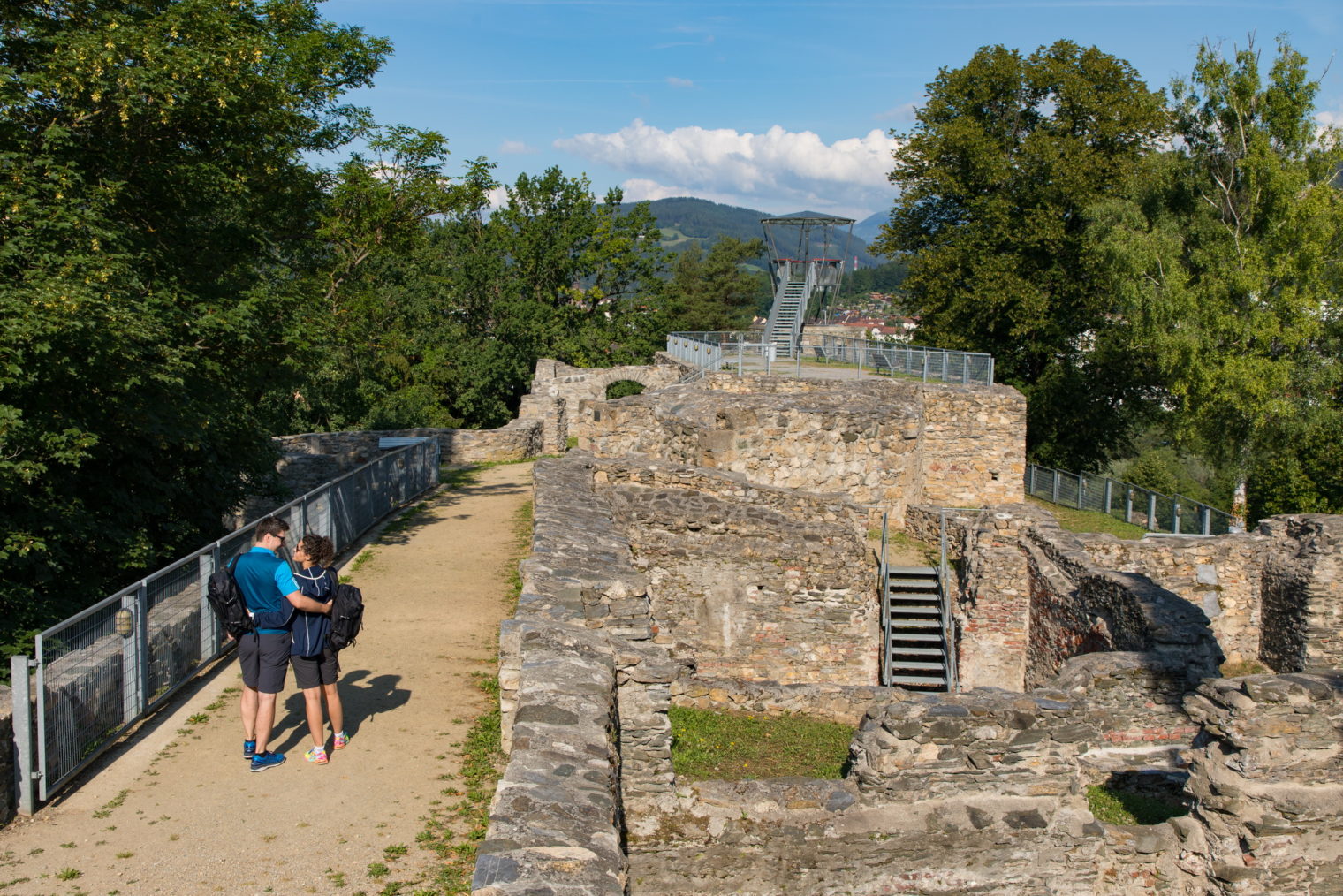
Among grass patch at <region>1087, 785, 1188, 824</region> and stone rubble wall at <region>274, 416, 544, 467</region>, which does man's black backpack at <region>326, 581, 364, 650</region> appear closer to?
grass patch at <region>1087, 785, 1188, 824</region>

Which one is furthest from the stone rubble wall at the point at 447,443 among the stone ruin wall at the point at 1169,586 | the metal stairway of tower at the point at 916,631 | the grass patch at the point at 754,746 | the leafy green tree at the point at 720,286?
the leafy green tree at the point at 720,286

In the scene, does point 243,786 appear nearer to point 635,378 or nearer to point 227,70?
point 227,70

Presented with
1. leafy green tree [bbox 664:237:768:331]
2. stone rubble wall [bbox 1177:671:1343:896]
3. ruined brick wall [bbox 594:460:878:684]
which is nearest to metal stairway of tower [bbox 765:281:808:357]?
ruined brick wall [bbox 594:460:878:684]

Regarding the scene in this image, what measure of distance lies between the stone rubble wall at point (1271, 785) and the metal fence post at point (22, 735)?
288 inches

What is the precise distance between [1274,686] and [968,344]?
26.3m

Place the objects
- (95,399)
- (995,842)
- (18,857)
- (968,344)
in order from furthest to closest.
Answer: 1. (968,344)
2. (95,399)
3. (995,842)
4. (18,857)

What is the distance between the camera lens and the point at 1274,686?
22.5 ft

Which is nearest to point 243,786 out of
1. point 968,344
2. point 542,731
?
point 542,731

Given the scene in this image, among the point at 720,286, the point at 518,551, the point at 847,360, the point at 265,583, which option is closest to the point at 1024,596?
the point at 518,551

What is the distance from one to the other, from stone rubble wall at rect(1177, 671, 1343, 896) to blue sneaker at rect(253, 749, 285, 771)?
6.13 m

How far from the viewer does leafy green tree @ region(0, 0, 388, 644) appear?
1007cm

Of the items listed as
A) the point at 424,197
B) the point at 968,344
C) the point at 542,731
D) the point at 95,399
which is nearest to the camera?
the point at 542,731

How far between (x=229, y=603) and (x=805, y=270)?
33.1 m

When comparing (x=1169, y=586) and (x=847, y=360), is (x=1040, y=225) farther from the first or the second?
(x=1169, y=586)
